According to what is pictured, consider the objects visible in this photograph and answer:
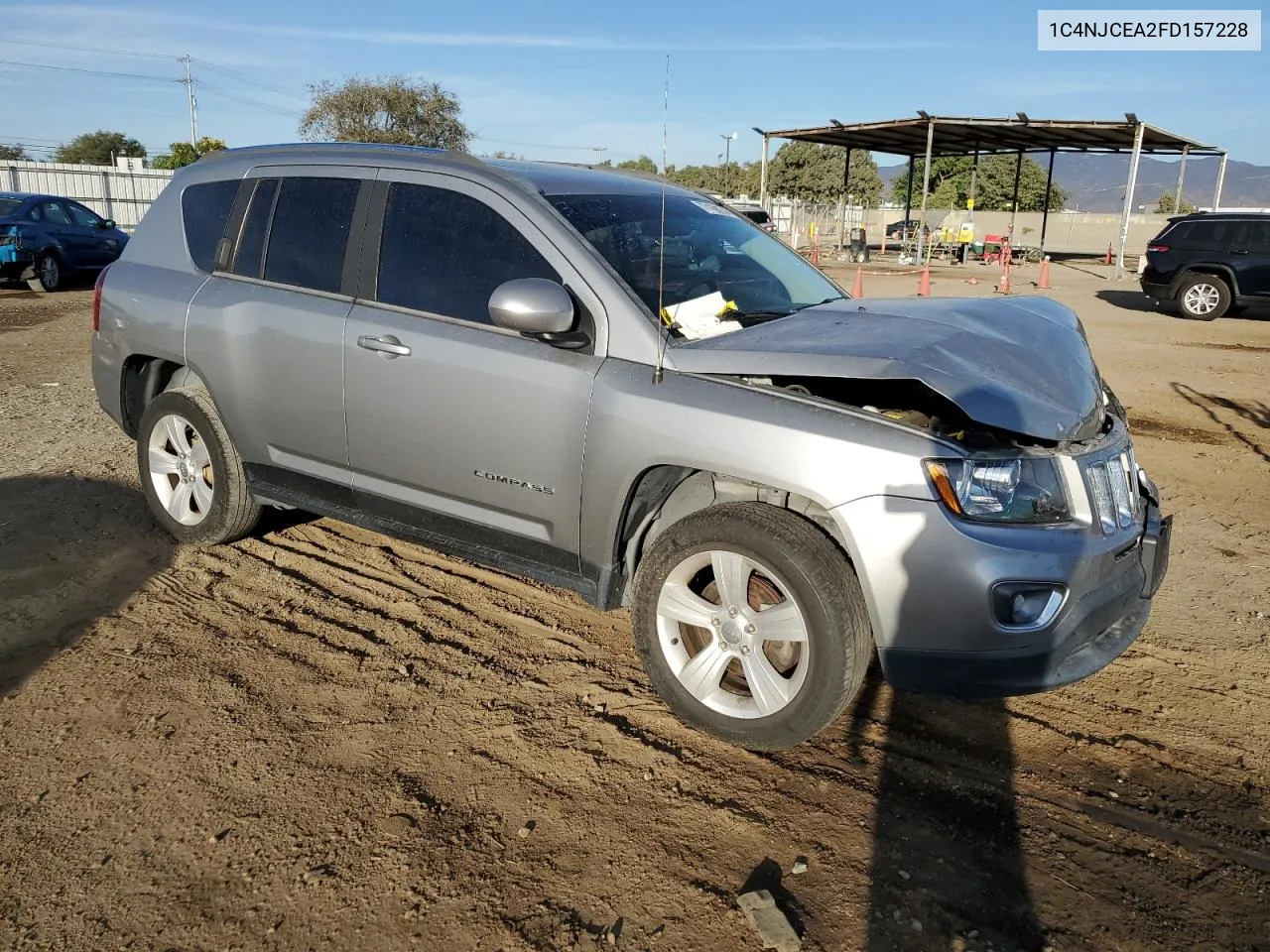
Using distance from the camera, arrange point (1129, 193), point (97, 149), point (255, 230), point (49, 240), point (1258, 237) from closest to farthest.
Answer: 1. point (255, 230)
2. point (1258, 237)
3. point (49, 240)
4. point (1129, 193)
5. point (97, 149)

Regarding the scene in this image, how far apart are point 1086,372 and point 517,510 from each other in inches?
86.5

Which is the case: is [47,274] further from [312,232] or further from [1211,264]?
[1211,264]

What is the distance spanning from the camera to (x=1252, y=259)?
1531 centimetres

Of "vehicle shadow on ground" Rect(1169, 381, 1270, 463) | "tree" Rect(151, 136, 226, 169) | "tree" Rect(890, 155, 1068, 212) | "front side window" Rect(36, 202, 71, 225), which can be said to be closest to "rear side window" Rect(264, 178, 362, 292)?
"vehicle shadow on ground" Rect(1169, 381, 1270, 463)

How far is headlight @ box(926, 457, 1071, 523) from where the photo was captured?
111 inches

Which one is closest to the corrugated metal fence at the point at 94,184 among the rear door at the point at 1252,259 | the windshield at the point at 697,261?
the rear door at the point at 1252,259

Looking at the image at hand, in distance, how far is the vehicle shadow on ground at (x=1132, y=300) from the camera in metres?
17.0

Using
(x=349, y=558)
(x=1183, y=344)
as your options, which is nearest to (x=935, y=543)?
(x=349, y=558)

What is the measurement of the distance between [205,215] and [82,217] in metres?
15.3

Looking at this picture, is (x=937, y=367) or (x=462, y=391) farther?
(x=462, y=391)

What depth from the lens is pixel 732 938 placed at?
2416 mm

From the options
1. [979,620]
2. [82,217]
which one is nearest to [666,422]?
[979,620]

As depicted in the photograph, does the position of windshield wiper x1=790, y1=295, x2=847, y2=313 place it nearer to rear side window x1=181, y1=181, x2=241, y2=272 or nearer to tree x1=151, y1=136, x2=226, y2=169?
rear side window x1=181, y1=181, x2=241, y2=272

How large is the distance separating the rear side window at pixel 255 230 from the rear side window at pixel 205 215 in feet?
0.55
